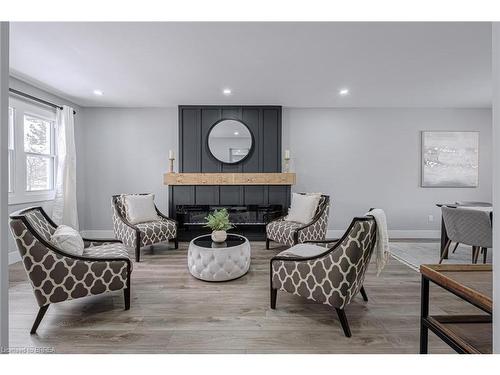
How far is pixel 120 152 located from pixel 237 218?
8.61ft

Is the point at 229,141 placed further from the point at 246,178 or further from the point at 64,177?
the point at 64,177

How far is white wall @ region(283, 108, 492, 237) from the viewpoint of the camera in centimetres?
484

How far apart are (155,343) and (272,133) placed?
379 centimetres

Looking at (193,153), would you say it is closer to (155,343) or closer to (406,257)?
(155,343)

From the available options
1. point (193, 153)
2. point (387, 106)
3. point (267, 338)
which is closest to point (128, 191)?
point (193, 153)

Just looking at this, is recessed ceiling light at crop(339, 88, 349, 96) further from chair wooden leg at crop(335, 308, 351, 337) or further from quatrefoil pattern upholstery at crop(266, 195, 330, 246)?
chair wooden leg at crop(335, 308, 351, 337)

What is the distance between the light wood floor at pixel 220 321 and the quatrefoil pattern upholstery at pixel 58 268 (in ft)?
0.82

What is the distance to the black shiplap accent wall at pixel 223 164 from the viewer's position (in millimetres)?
4660

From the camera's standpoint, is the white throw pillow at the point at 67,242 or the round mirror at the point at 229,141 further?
the round mirror at the point at 229,141

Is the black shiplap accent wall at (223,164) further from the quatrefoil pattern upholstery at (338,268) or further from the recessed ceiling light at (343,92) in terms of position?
the quatrefoil pattern upholstery at (338,268)

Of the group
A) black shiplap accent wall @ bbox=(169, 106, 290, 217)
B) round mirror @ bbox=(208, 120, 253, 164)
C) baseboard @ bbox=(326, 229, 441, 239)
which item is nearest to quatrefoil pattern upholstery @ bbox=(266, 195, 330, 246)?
black shiplap accent wall @ bbox=(169, 106, 290, 217)

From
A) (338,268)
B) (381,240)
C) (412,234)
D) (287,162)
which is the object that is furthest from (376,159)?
(338,268)

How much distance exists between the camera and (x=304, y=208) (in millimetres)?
3891

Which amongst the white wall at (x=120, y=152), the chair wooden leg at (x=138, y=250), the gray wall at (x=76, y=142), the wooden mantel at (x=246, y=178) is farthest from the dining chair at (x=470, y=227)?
the gray wall at (x=76, y=142)
